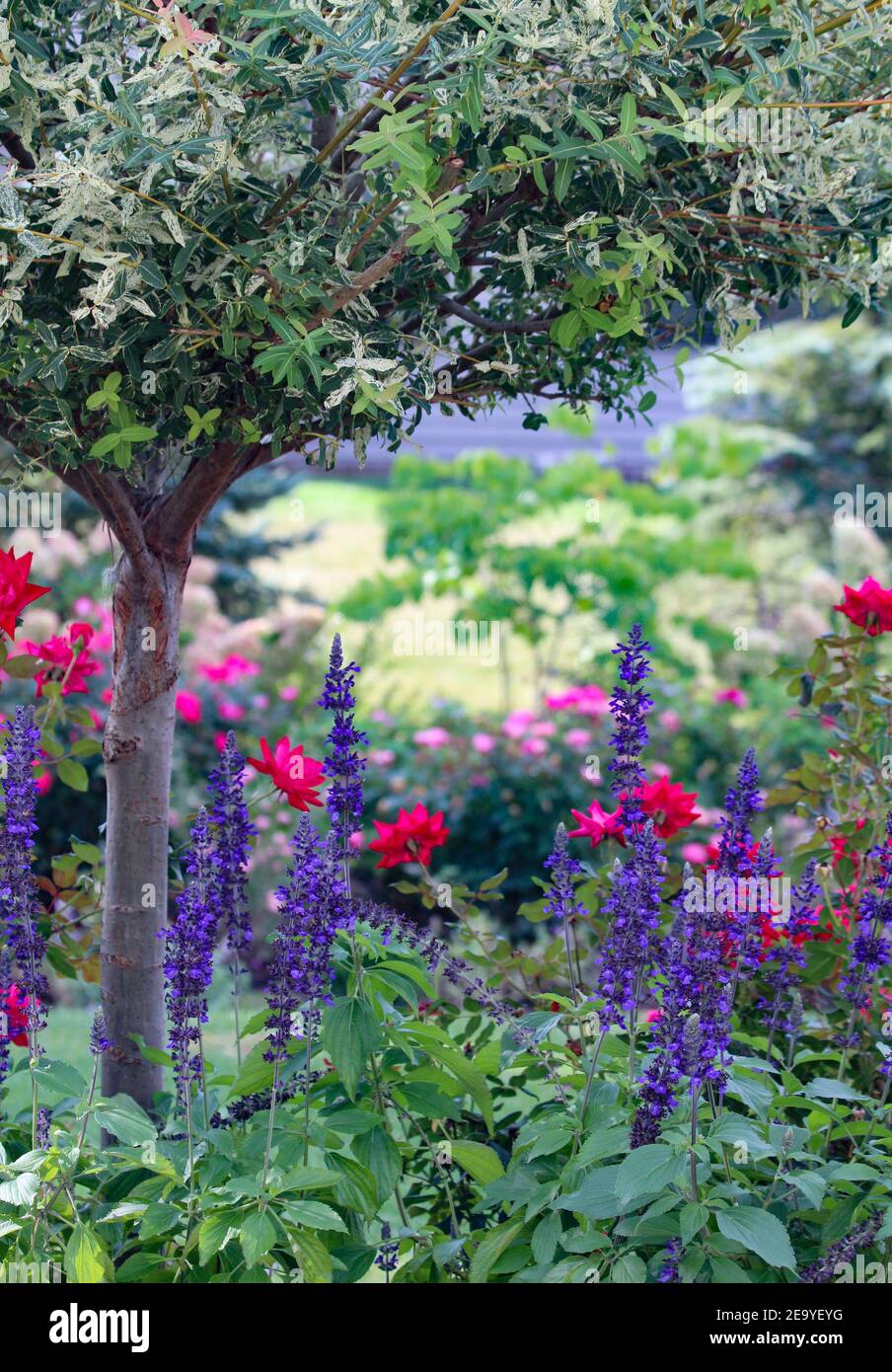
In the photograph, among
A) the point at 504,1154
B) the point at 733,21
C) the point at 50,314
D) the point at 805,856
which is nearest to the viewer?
the point at 733,21

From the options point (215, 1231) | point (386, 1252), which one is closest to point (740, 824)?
point (386, 1252)

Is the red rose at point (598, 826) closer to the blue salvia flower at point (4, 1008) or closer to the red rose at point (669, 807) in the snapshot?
the red rose at point (669, 807)

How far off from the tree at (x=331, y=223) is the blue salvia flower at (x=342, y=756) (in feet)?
1.33

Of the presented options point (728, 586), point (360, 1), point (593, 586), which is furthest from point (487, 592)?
point (360, 1)

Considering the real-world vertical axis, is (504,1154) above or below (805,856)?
below

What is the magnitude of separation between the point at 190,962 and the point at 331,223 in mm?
1206

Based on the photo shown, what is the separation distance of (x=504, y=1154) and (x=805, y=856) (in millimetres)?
964

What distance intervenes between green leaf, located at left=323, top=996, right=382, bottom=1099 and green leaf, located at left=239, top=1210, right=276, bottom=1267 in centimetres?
25

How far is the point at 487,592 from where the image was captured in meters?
7.73

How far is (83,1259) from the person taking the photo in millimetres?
2033

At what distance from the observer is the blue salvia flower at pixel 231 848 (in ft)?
7.58

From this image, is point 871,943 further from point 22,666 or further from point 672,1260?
point 22,666
